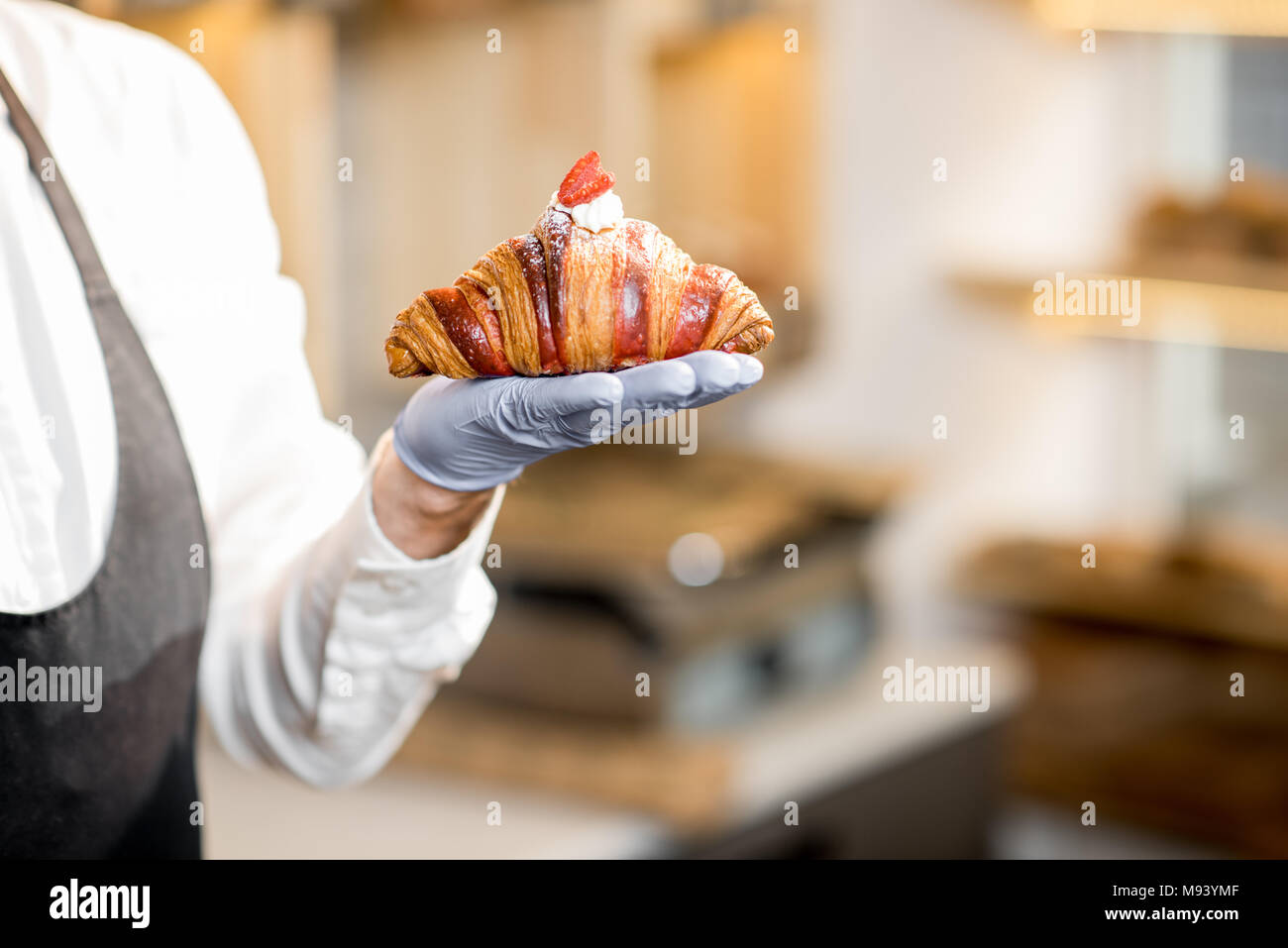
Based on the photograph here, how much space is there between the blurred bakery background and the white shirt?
1.20 ft

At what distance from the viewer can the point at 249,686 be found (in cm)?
96

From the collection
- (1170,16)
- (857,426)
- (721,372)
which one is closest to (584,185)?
(721,372)

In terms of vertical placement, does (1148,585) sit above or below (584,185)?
below

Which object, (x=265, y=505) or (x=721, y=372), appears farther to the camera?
(x=265, y=505)

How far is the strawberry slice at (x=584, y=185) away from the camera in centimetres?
66

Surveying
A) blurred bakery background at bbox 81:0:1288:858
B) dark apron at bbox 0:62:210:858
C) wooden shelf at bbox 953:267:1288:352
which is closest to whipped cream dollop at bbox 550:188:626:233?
dark apron at bbox 0:62:210:858

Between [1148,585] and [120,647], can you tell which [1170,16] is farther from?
[120,647]

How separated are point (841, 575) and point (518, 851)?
0.58 meters

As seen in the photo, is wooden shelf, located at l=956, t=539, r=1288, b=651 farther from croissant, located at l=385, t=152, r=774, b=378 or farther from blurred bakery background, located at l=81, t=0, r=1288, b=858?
croissant, located at l=385, t=152, r=774, b=378

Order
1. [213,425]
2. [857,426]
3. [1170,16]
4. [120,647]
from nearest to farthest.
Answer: [120,647] < [213,425] < [1170,16] < [857,426]

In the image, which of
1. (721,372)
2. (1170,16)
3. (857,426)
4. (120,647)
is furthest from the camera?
(857,426)

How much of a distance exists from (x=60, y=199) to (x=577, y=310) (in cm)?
38

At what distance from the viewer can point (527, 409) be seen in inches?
27.2

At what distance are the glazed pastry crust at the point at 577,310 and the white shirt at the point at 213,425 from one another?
185 mm
